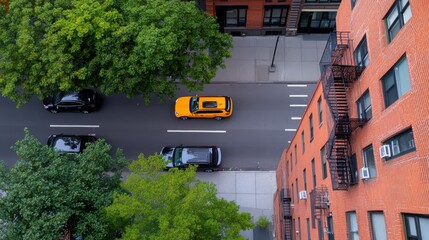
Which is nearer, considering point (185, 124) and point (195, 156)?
point (195, 156)

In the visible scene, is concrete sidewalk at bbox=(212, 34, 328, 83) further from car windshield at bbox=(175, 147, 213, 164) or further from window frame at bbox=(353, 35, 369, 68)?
window frame at bbox=(353, 35, 369, 68)

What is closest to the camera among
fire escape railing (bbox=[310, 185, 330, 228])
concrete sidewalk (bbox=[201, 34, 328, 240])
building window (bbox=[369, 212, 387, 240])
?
building window (bbox=[369, 212, 387, 240])

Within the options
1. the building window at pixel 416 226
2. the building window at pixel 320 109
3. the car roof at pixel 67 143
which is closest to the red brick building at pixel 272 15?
the car roof at pixel 67 143

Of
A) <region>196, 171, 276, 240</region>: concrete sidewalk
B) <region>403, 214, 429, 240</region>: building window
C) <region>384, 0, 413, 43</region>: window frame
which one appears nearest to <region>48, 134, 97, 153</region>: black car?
<region>196, 171, 276, 240</region>: concrete sidewalk

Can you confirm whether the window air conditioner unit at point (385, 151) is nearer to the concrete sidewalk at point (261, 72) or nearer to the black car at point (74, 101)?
the concrete sidewalk at point (261, 72)

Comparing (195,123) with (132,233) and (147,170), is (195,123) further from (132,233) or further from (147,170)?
(132,233)

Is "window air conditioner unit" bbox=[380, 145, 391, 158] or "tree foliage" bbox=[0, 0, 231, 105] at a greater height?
"tree foliage" bbox=[0, 0, 231, 105]

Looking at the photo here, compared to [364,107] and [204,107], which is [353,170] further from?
[204,107]

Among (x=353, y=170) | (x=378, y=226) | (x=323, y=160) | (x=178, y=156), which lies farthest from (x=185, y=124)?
(x=378, y=226)

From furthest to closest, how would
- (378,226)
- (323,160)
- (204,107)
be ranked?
(204,107) → (323,160) → (378,226)
